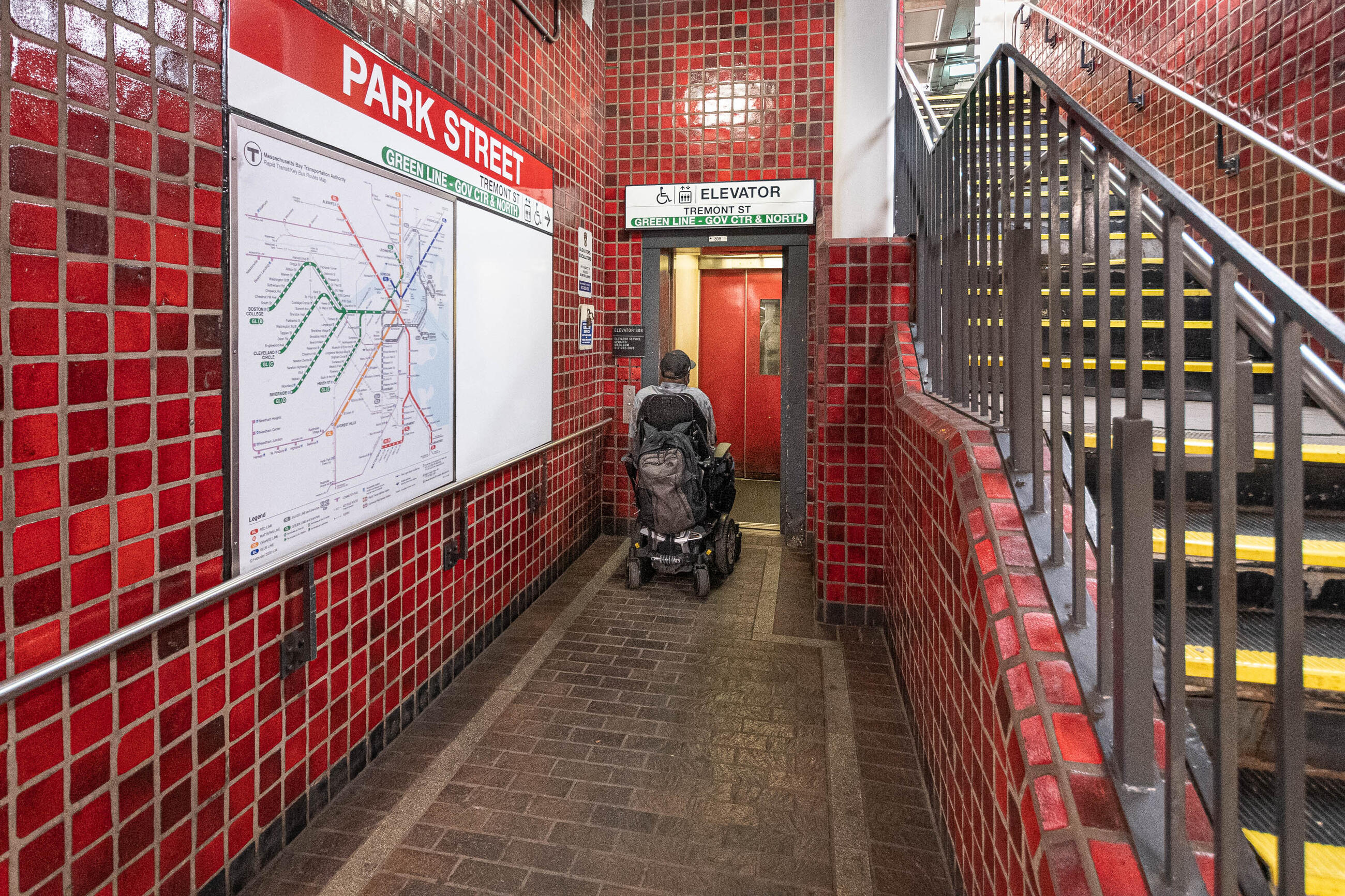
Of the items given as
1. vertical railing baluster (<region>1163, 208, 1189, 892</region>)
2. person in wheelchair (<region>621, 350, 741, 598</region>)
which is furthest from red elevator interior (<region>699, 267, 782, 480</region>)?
vertical railing baluster (<region>1163, 208, 1189, 892</region>)

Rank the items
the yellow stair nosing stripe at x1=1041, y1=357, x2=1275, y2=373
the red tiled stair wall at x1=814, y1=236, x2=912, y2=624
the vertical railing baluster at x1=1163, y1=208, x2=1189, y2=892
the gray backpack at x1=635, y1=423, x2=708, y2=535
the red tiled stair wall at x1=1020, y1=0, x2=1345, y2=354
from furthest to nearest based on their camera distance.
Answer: the gray backpack at x1=635, y1=423, x2=708, y2=535 → the red tiled stair wall at x1=814, y1=236, x2=912, y2=624 → the red tiled stair wall at x1=1020, y1=0, x2=1345, y2=354 → the yellow stair nosing stripe at x1=1041, y1=357, x2=1275, y2=373 → the vertical railing baluster at x1=1163, y1=208, x2=1189, y2=892

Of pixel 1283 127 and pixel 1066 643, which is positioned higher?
pixel 1283 127

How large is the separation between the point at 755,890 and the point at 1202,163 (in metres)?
4.27

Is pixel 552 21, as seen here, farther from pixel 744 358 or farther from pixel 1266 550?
pixel 1266 550

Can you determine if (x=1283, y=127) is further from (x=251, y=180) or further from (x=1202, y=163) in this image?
(x=251, y=180)

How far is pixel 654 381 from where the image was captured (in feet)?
19.5

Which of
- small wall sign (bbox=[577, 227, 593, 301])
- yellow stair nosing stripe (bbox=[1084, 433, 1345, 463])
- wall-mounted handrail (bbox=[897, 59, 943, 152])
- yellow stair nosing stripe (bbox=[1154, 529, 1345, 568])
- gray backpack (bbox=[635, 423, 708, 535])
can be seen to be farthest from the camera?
small wall sign (bbox=[577, 227, 593, 301])

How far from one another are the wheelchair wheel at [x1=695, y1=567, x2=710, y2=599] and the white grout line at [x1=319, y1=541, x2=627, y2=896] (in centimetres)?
83

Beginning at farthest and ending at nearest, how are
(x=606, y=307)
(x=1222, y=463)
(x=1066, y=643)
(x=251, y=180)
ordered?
(x=606, y=307) < (x=251, y=180) < (x=1066, y=643) < (x=1222, y=463)

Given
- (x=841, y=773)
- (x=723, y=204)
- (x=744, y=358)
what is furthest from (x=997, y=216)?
(x=744, y=358)

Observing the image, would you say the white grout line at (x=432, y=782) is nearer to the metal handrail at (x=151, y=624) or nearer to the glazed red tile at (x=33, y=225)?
the metal handrail at (x=151, y=624)

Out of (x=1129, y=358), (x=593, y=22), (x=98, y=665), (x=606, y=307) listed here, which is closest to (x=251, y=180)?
(x=98, y=665)

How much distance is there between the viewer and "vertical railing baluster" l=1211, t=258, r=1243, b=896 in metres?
0.85

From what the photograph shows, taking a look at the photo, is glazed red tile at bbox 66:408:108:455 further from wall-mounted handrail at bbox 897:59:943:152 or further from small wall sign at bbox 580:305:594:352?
small wall sign at bbox 580:305:594:352
